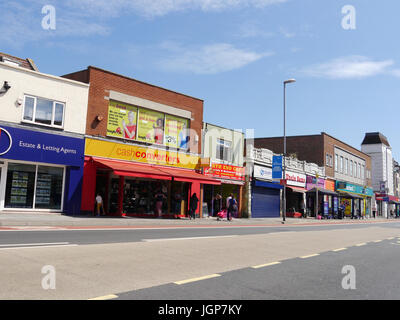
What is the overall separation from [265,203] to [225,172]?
6.53 meters

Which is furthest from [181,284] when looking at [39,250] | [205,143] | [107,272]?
[205,143]

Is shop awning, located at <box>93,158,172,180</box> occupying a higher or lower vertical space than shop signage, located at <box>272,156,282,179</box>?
lower

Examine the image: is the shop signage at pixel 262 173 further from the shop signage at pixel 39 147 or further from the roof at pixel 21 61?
the roof at pixel 21 61

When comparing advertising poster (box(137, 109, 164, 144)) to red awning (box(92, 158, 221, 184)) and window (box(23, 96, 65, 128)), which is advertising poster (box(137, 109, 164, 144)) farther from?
window (box(23, 96, 65, 128))

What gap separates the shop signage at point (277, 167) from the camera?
32.2 m

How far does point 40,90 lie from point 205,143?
39.3 feet

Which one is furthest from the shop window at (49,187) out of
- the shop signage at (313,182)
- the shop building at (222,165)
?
the shop signage at (313,182)

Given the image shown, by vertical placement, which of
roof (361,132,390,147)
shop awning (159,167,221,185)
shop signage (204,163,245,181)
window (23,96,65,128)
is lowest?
shop awning (159,167,221,185)

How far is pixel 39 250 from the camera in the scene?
316 inches

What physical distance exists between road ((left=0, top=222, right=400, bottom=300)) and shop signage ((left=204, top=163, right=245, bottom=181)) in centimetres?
1730

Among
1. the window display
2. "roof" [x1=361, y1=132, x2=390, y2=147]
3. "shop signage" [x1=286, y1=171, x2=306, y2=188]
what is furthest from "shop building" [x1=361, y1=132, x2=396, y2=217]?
the window display

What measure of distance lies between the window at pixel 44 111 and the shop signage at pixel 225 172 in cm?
1104

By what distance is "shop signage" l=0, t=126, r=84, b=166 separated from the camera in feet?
58.4
